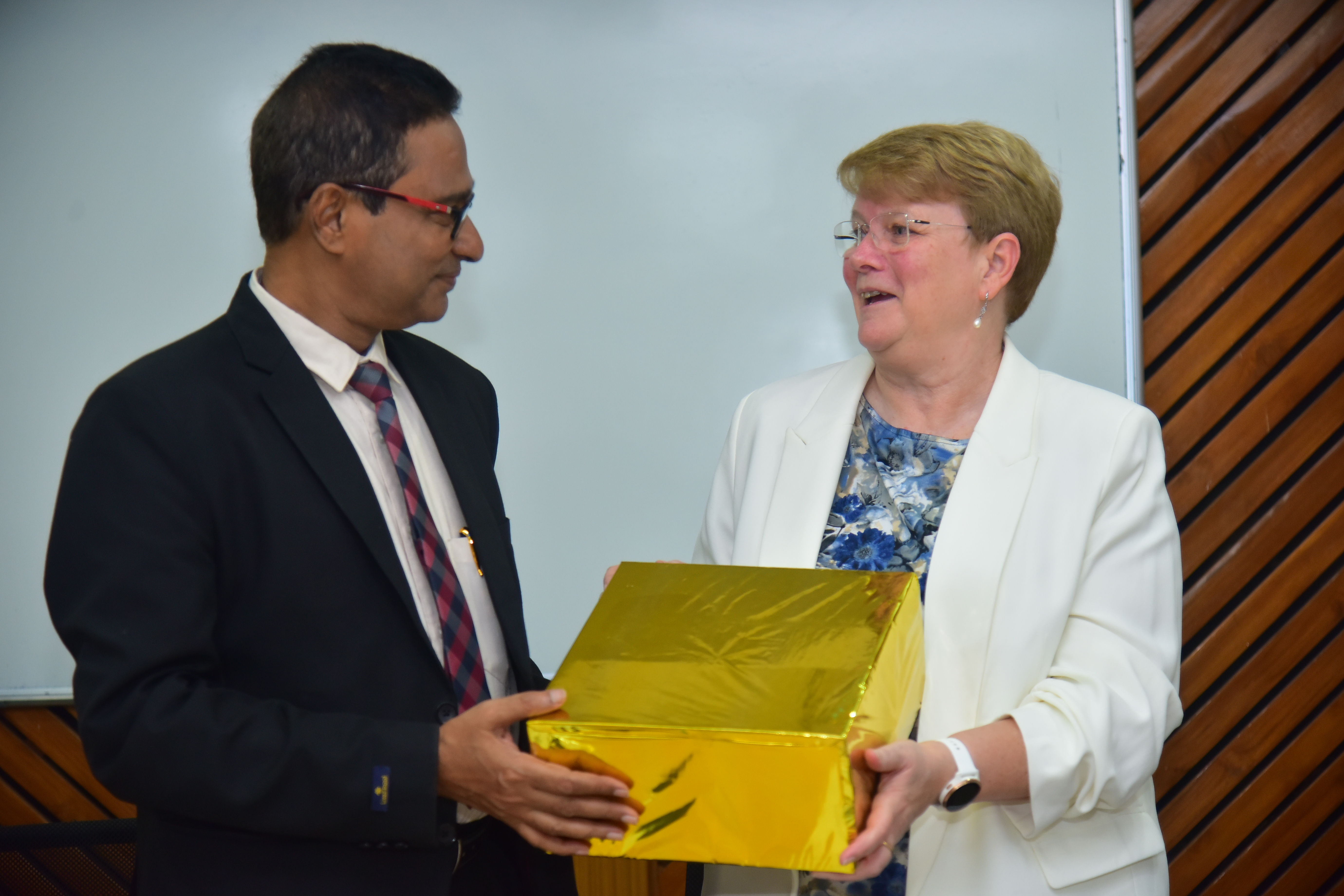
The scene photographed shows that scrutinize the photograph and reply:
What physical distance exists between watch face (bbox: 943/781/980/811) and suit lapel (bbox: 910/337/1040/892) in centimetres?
17

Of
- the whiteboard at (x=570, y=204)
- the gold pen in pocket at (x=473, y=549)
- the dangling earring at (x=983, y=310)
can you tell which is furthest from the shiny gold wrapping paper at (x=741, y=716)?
the whiteboard at (x=570, y=204)

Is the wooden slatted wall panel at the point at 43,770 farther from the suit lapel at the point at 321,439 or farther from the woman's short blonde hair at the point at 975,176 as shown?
the woman's short blonde hair at the point at 975,176

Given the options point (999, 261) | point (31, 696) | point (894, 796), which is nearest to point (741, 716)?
point (894, 796)

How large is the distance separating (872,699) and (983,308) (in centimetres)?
91

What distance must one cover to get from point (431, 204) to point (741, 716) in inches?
35.3

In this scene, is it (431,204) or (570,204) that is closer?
(431,204)

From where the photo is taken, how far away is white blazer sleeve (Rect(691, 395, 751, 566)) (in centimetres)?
203

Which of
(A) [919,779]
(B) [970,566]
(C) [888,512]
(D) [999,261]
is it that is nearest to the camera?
(A) [919,779]

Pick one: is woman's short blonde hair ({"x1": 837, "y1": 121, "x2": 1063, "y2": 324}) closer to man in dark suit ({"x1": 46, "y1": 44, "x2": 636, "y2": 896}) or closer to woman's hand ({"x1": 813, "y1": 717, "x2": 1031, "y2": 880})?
man in dark suit ({"x1": 46, "y1": 44, "x2": 636, "y2": 896})

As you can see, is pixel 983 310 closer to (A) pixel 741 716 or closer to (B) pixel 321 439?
(A) pixel 741 716

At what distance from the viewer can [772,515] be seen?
1876mm

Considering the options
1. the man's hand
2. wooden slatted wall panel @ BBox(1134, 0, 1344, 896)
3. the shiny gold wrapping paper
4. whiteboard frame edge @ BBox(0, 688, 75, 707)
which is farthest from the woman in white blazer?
whiteboard frame edge @ BBox(0, 688, 75, 707)

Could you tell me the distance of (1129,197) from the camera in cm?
271

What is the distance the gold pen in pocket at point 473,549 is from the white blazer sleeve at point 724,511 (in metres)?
0.49
